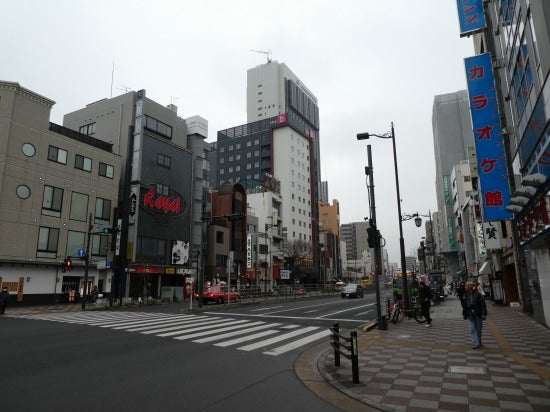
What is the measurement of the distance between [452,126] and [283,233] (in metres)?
54.3

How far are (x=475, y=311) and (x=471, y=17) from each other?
59.1 feet

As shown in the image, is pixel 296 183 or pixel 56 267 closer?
pixel 56 267

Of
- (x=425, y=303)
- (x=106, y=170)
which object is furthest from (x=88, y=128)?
(x=425, y=303)

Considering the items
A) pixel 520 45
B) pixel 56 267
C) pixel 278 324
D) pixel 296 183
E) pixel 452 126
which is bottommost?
pixel 278 324

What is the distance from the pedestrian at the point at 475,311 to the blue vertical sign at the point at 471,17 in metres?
16.4

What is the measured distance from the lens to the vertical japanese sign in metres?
18.0

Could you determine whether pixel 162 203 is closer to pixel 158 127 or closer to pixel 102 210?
pixel 102 210

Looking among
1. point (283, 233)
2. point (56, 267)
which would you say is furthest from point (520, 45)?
point (283, 233)

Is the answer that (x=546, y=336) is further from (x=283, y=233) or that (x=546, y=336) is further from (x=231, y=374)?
(x=283, y=233)

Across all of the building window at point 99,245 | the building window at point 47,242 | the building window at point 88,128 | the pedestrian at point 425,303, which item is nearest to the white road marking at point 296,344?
the pedestrian at point 425,303

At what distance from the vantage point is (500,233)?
27.2 metres

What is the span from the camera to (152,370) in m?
8.27

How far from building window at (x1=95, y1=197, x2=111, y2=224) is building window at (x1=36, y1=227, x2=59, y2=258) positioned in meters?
4.86

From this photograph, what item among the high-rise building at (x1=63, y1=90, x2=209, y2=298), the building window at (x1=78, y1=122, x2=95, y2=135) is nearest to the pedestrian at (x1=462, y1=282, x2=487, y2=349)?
the high-rise building at (x1=63, y1=90, x2=209, y2=298)
